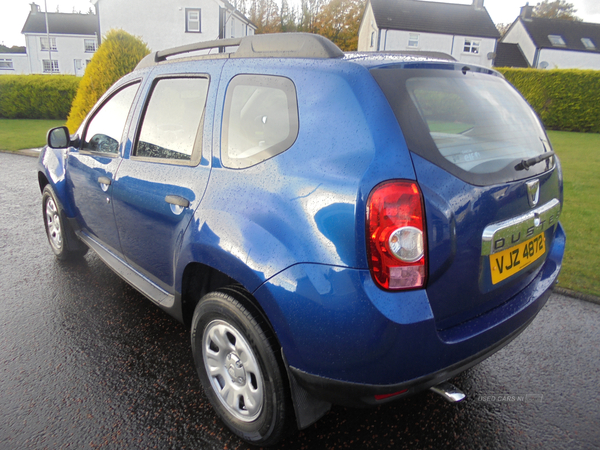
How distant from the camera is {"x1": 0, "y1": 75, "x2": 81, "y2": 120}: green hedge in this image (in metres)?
21.5

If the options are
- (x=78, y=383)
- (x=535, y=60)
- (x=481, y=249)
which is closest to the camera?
(x=481, y=249)

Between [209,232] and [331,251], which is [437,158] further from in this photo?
[209,232]

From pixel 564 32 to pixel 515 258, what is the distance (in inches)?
2152

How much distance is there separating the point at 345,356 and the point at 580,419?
5.20ft

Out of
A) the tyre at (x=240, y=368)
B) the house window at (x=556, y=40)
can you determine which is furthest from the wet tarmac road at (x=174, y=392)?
the house window at (x=556, y=40)

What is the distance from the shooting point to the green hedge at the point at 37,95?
2155 cm

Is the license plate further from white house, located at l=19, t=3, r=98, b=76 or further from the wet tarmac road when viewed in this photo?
white house, located at l=19, t=3, r=98, b=76

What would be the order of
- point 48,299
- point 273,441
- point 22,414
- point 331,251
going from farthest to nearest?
point 48,299
point 22,414
point 273,441
point 331,251

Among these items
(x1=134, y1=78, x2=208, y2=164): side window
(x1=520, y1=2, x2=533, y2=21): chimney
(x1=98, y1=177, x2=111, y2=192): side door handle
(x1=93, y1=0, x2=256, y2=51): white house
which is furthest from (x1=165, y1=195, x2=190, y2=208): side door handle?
(x1=520, y1=2, x2=533, y2=21): chimney

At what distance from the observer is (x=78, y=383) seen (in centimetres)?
266

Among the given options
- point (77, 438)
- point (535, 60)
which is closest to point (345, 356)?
point (77, 438)

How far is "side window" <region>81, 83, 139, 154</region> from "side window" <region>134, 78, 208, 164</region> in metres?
0.33

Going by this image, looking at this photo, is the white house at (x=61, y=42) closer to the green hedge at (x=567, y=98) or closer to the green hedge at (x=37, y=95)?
the green hedge at (x=37, y=95)

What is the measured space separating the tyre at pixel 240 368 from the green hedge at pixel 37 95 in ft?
74.6
